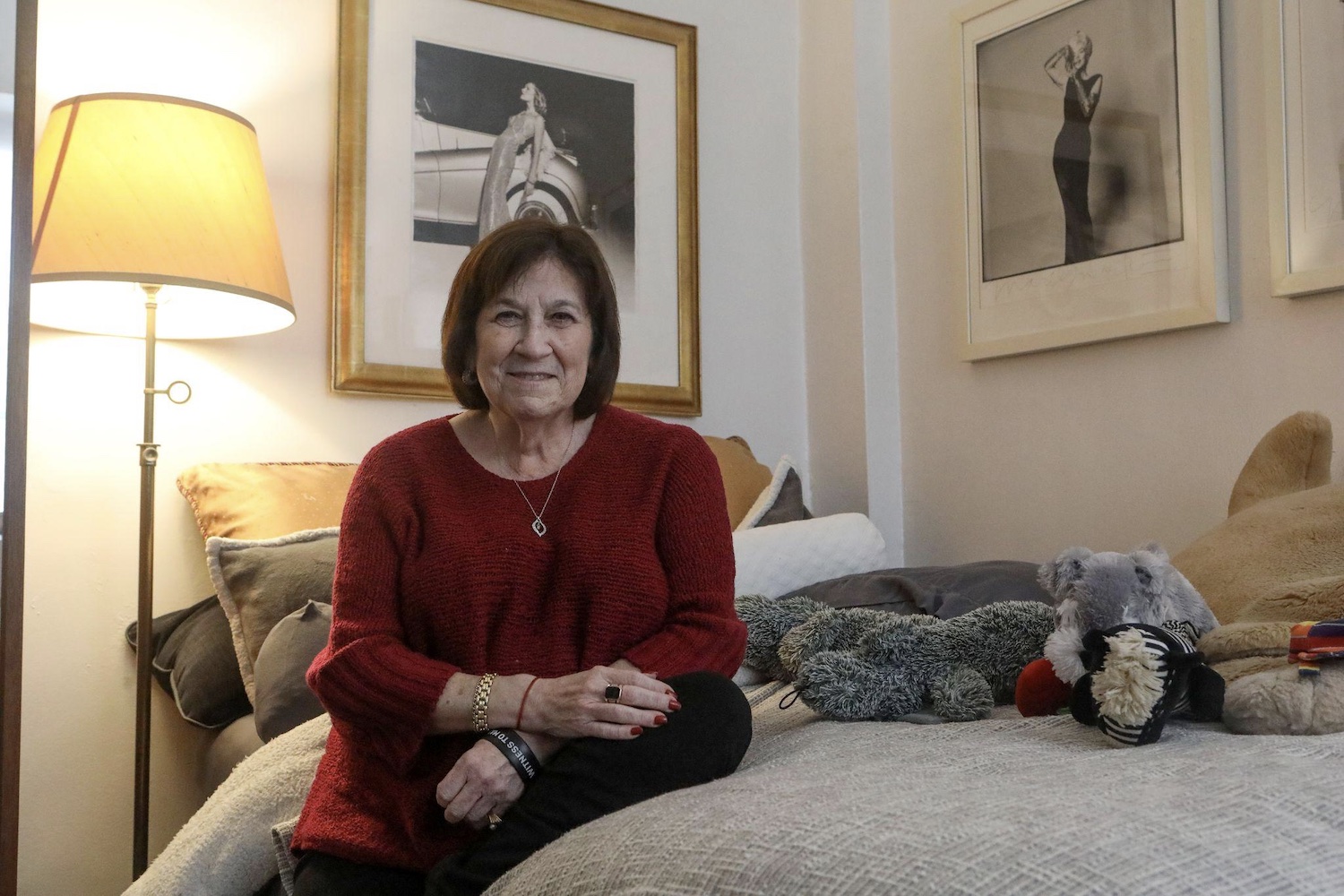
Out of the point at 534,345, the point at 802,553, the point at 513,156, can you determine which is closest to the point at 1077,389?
the point at 802,553

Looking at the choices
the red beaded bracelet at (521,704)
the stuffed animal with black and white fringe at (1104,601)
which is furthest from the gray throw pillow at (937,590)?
the red beaded bracelet at (521,704)

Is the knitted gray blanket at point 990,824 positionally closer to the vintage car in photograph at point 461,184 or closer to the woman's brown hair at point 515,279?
the woman's brown hair at point 515,279

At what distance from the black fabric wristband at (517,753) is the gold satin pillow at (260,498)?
3.02 ft

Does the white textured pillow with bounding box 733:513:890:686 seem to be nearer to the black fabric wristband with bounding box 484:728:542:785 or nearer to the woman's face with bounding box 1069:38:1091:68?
the black fabric wristband with bounding box 484:728:542:785

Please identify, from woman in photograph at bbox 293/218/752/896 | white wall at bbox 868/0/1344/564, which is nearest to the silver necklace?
woman in photograph at bbox 293/218/752/896

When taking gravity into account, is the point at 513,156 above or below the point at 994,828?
above

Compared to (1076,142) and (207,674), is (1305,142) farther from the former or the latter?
(207,674)

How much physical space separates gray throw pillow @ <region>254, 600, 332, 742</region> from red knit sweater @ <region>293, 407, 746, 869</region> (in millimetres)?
348

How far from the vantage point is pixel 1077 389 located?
7.72 ft

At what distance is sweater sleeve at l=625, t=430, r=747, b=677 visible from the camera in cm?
127

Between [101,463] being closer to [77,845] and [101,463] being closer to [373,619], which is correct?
[77,845]

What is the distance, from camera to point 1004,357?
250 centimetres

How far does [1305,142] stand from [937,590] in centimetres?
98

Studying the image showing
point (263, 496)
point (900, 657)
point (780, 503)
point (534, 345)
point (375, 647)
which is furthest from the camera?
point (780, 503)
